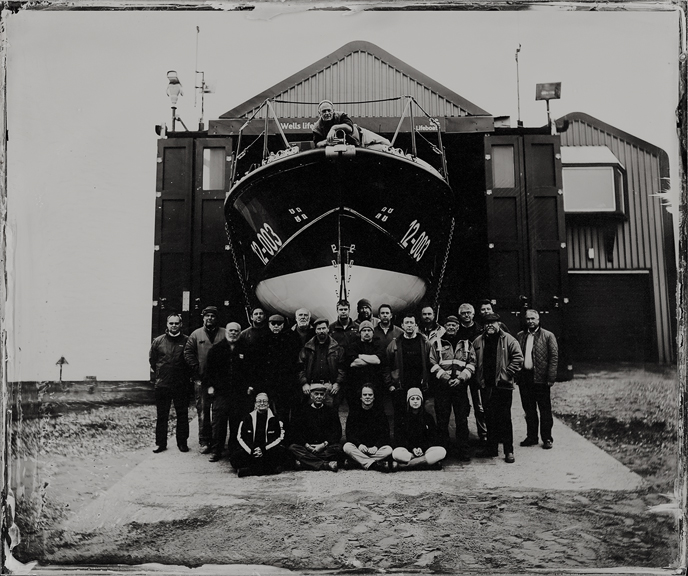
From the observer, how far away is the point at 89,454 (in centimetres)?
269

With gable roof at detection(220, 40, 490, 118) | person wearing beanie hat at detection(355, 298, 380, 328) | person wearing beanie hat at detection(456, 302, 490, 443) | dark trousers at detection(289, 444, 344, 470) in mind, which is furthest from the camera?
gable roof at detection(220, 40, 490, 118)

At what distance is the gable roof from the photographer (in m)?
2.90

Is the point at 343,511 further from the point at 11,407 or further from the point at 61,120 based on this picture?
the point at 61,120

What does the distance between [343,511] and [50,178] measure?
2255 mm

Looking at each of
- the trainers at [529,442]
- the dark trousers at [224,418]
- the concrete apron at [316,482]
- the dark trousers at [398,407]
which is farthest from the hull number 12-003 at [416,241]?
the dark trousers at [224,418]

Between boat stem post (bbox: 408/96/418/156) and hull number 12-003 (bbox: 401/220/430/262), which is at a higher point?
boat stem post (bbox: 408/96/418/156)

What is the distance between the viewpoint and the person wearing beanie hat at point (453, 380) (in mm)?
2652

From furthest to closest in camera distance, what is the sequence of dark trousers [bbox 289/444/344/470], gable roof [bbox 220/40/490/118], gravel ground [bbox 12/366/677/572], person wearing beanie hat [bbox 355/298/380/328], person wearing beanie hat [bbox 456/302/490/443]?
1. gable roof [bbox 220/40/490/118]
2. person wearing beanie hat [bbox 355/298/380/328]
3. person wearing beanie hat [bbox 456/302/490/443]
4. dark trousers [bbox 289/444/344/470]
5. gravel ground [bbox 12/366/677/572]

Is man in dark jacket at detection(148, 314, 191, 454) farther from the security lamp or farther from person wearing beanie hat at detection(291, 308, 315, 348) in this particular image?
the security lamp

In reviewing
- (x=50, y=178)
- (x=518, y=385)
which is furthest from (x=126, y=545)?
(x=518, y=385)

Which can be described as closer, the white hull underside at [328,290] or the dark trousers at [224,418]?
the dark trousers at [224,418]

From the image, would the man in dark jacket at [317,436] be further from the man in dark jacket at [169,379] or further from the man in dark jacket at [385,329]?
the man in dark jacket at [169,379]

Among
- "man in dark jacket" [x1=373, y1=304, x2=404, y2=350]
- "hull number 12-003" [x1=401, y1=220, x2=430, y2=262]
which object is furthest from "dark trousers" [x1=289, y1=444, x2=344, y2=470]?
"hull number 12-003" [x1=401, y1=220, x2=430, y2=262]

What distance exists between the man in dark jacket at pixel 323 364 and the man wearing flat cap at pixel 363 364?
41 mm
